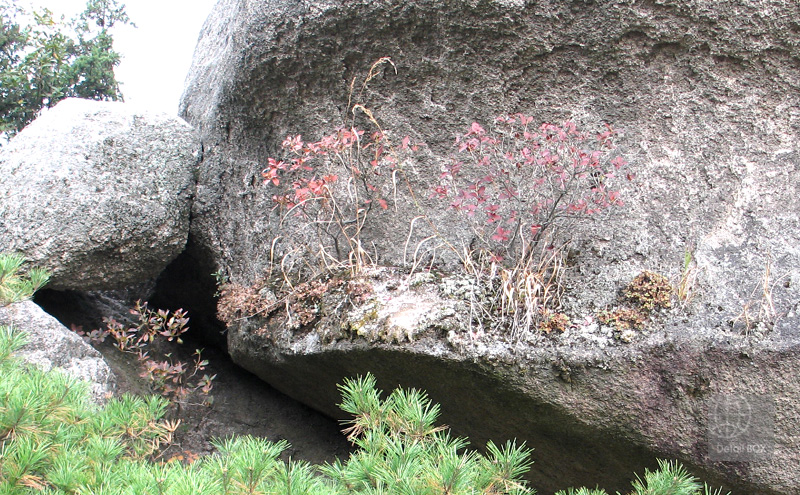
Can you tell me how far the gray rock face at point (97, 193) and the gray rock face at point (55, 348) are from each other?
50cm

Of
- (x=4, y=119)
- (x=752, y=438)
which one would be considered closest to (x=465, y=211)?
(x=752, y=438)

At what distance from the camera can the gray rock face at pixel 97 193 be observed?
4.43 meters

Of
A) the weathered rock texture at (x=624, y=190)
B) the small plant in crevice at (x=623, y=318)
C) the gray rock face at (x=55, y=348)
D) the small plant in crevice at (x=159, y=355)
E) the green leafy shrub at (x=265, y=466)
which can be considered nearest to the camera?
the green leafy shrub at (x=265, y=466)

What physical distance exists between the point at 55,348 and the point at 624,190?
3780mm

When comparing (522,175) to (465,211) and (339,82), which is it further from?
(339,82)

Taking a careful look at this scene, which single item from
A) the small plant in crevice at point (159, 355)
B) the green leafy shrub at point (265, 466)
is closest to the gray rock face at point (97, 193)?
the small plant in crevice at point (159, 355)

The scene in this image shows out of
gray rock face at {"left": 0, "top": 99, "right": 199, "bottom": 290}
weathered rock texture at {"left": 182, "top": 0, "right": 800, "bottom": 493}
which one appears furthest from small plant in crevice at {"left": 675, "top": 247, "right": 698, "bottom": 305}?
gray rock face at {"left": 0, "top": 99, "right": 199, "bottom": 290}

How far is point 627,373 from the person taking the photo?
310 cm

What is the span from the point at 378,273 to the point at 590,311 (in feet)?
4.23

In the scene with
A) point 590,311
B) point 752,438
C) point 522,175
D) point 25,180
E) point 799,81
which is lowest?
point 25,180

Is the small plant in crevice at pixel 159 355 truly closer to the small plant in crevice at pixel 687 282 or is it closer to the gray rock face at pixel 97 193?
the gray rock face at pixel 97 193

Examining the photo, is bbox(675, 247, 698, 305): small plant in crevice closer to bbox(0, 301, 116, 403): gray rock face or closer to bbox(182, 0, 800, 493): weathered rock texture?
bbox(182, 0, 800, 493): weathered rock texture

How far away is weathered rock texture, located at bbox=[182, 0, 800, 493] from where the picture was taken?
308 cm

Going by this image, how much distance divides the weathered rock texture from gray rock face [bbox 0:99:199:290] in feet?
1.53
